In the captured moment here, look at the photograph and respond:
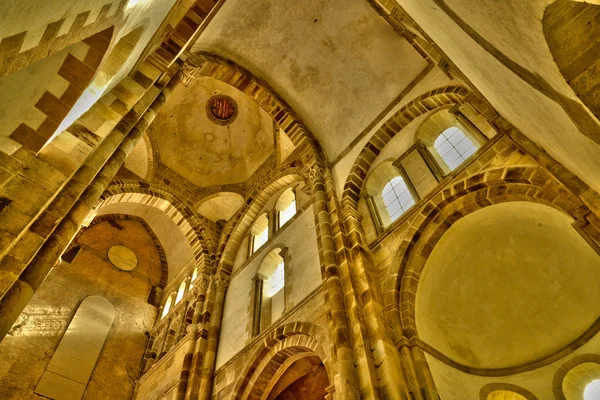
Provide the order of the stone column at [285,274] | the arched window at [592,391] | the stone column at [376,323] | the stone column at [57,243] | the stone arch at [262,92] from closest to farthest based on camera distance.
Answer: the stone column at [57,243], the stone column at [376,323], the arched window at [592,391], the stone column at [285,274], the stone arch at [262,92]

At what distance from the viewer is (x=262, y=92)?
1073 cm

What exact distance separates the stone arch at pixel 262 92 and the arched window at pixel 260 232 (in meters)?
2.51

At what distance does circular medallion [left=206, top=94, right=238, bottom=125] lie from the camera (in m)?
12.9

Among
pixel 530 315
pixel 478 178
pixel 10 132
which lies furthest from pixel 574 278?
pixel 10 132

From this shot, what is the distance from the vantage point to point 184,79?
8.37 meters

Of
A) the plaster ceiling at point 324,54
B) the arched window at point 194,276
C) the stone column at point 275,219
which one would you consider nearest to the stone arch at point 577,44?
the plaster ceiling at point 324,54

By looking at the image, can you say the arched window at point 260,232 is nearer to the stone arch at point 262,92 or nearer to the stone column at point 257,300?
the stone column at point 257,300

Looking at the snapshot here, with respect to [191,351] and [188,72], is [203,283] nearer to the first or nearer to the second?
[191,351]

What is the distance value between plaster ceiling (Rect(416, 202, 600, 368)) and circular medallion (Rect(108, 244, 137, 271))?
10.5 meters

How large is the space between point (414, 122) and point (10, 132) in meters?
7.03

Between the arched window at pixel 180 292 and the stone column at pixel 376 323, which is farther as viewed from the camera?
the arched window at pixel 180 292

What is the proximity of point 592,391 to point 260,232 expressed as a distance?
803 centimetres

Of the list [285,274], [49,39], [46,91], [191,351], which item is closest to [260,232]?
[285,274]

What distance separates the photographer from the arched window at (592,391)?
5.32 meters
